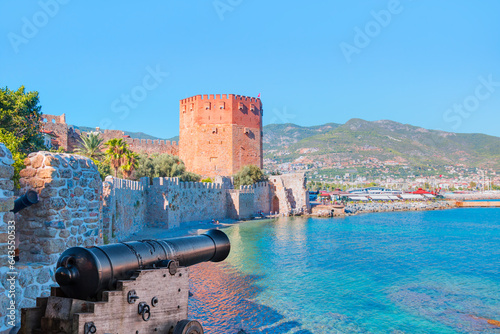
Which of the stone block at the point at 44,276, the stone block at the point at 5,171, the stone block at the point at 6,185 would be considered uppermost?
the stone block at the point at 5,171

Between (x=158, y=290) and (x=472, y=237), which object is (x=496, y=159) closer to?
(x=472, y=237)

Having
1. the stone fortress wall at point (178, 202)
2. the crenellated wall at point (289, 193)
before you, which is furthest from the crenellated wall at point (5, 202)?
the crenellated wall at point (289, 193)

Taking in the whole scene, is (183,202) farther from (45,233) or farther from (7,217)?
(7,217)

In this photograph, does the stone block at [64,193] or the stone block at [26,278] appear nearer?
the stone block at [26,278]

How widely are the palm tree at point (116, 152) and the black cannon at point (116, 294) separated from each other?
1650 centimetres

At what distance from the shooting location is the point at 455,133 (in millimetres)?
158750

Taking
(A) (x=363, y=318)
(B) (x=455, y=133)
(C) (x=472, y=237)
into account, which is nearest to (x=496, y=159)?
(B) (x=455, y=133)

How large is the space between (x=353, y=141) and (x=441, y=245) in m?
121

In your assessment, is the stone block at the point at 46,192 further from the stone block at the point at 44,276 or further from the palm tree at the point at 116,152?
the palm tree at the point at 116,152

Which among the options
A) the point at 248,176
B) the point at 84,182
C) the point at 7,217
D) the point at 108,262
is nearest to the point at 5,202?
the point at 7,217

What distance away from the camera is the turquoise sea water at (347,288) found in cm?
779

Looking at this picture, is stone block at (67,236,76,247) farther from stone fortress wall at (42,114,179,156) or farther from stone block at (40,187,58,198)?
stone fortress wall at (42,114,179,156)

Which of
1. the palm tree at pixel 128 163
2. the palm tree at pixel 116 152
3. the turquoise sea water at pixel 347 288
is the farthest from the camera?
the palm tree at pixel 128 163

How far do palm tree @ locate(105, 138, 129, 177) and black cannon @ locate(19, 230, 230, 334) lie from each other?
54.1ft
